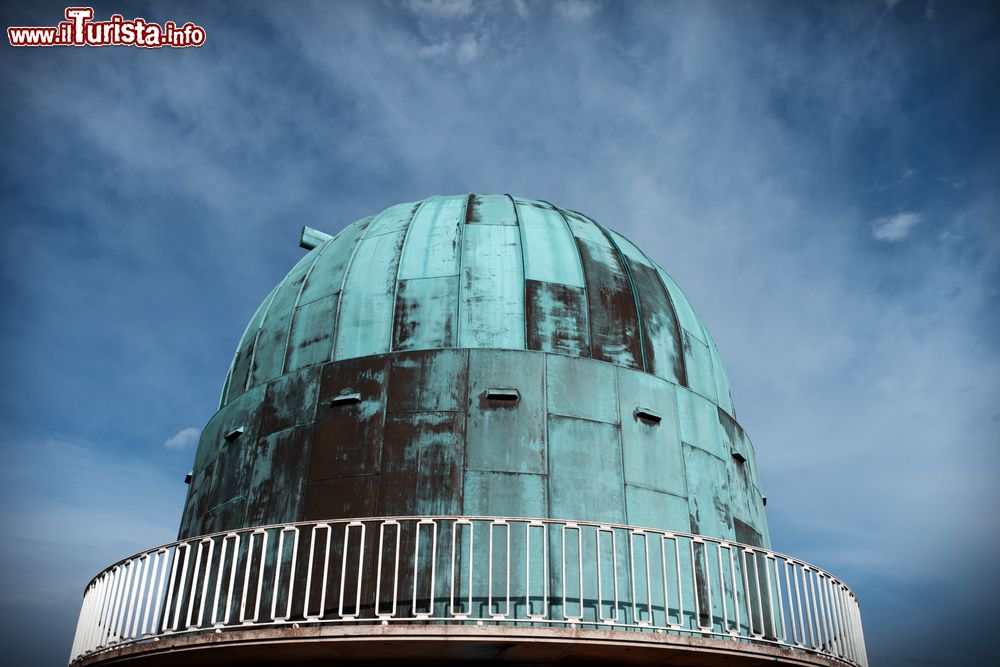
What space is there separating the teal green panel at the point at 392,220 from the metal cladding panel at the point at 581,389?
408 centimetres

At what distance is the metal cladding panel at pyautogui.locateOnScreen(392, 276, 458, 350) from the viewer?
11.7m

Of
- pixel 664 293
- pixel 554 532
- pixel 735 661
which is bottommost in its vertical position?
pixel 735 661

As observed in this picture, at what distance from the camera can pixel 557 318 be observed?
39.6 ft

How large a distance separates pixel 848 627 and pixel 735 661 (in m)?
2.29

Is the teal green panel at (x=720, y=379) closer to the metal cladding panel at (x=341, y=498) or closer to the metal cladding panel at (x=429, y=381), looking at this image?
the metal cladding panel at (x=429, y=381)

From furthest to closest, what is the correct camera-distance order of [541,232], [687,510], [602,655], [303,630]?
[541,232]
[687,510]
[602,655]
[303,630]

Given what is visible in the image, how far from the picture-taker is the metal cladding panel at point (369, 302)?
12.0 m

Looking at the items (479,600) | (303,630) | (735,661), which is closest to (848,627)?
(735,661)

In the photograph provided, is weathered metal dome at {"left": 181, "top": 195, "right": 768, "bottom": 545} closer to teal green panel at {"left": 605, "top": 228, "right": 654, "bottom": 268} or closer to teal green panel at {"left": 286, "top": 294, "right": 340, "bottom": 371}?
teal green panel at {"left": 286, "top": 294, "right": 340, "bottom": 371}

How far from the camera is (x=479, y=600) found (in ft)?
31.5

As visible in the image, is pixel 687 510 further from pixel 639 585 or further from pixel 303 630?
pixel 303 630

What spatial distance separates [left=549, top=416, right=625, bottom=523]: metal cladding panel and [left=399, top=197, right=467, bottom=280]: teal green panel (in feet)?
10.5

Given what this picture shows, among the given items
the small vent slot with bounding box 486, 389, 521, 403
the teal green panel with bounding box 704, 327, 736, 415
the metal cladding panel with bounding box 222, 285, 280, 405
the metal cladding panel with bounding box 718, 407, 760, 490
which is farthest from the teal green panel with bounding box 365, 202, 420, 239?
the metal cladding panel with bounding box 718, 407, 760, 490

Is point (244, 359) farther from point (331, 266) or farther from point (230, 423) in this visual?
point (331, 266)
